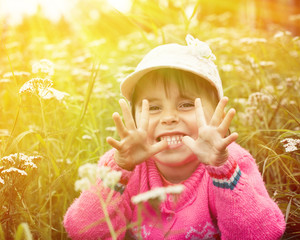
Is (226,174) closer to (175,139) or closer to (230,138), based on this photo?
(230,138)

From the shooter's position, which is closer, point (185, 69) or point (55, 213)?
point (185, 69)

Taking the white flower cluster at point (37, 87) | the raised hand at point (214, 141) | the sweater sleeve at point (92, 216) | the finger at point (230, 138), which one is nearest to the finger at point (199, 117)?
the raised hand at point (214, 141)

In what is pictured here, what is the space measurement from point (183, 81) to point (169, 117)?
0.23 metres

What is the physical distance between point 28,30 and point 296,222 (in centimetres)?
553

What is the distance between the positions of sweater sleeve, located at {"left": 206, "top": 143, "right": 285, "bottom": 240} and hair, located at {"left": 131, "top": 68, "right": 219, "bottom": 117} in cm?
45

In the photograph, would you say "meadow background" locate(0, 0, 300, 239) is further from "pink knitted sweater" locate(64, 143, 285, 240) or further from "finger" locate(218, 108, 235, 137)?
"finger" locate(218, 108, 235, 137)

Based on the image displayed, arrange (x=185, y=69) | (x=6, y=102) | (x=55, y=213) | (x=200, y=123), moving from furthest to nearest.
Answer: (x=6, y=102), (x=55, y=213), (x=185, y=69), (x=200, y=123)

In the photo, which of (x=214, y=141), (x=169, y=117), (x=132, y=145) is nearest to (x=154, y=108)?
(x=169, y=117)

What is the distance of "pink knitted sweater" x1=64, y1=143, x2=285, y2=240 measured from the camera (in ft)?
5.47

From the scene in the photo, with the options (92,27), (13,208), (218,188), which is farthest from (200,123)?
(92,27)

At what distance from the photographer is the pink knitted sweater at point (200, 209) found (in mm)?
1666

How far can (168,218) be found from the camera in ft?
6.19

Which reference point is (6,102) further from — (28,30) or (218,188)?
(28,30)

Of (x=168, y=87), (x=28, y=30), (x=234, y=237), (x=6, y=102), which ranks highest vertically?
(x=28, y=30)
